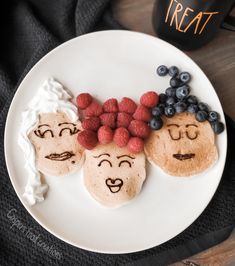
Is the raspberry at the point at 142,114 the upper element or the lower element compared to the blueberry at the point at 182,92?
lower

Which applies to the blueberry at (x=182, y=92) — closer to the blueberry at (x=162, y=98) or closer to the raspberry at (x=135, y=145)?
the blueberry at (x=162, y=98)

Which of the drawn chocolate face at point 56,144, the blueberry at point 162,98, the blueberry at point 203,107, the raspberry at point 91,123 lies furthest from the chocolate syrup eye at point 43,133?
the blueberry at point 203,107

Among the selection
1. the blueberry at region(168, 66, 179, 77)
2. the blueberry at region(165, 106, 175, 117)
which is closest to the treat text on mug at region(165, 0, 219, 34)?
the blueberry at region(168, 66, 179, 77)

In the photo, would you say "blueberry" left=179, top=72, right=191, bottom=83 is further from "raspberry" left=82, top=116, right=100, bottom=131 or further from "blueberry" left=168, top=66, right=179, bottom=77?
"raspberry" left=82, top=116, right=100, bottom=131

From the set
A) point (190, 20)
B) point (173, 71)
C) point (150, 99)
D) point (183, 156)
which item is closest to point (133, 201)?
point (183, 156)

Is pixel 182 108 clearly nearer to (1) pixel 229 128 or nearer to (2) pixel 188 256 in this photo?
(1) pixel 229 128

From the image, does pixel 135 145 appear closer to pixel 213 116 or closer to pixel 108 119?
pixel 108 119

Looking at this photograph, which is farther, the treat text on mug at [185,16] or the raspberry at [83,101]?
the raspberry at [83,101]
